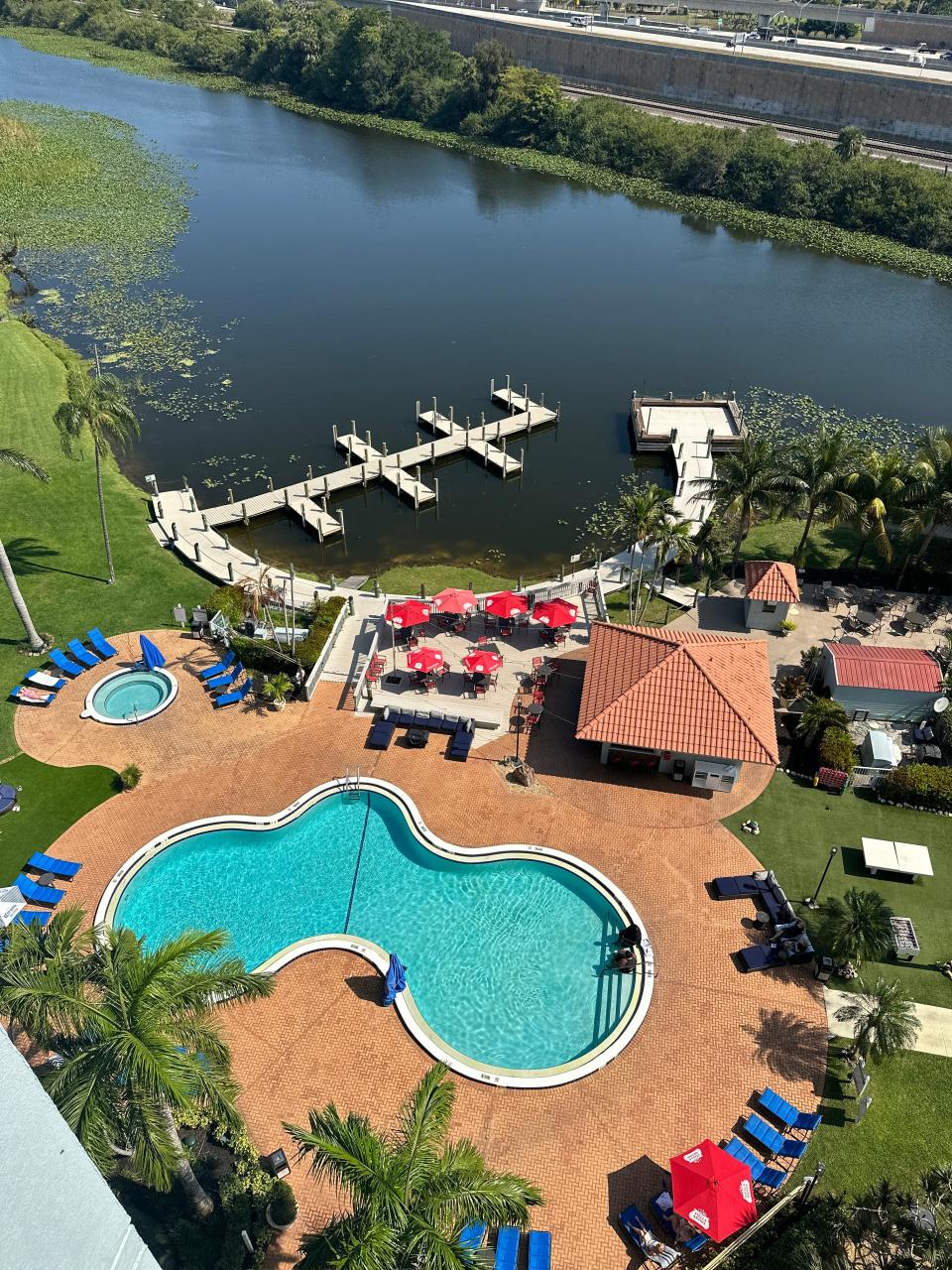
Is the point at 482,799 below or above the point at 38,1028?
below

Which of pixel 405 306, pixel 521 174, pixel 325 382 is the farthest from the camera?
pixel 521 174

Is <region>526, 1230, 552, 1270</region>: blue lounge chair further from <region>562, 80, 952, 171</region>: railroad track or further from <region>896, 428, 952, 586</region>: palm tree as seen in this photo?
<region>562, 80, 952, 171</region>: railroad track

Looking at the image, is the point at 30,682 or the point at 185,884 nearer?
the point at 185,884

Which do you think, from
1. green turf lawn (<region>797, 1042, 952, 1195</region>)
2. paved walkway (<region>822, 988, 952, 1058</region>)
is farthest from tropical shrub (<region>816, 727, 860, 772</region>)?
green turf lawn (<region>797, 1042, 952, 1195</region>)

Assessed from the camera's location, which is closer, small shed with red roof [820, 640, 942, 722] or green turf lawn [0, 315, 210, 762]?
small shed with red roof [820, 640, 942, 722]

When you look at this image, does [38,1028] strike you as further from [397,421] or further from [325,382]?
[325,382]

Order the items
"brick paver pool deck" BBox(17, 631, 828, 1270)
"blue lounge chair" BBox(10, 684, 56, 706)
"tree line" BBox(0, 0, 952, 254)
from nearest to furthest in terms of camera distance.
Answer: "brick paver pool deck" BBox(17, 631, 828, 1270) < "blue lounge chair" BBox(10, 684, 56, 706) < "tree line" BBox(0, 0, 952, 254)

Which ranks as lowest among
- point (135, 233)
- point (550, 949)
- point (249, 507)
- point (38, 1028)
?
point (550, 949)

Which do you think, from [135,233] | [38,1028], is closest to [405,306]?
[135,233]
